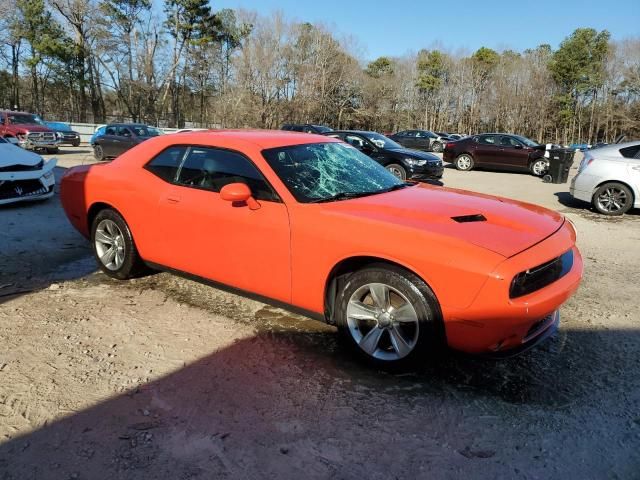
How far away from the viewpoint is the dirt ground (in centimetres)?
226

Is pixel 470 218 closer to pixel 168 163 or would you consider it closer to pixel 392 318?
pixel 392 318

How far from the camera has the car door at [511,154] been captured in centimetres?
1742

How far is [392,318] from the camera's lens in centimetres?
300

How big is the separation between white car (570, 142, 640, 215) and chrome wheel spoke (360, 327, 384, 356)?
25.9 feet

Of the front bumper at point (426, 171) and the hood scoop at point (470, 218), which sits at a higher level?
the hood scoop at point (470, 218)

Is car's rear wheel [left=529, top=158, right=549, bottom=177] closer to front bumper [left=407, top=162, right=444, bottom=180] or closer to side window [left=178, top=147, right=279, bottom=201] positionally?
front bumper [left=407, top=162, right=444, bottom=180]

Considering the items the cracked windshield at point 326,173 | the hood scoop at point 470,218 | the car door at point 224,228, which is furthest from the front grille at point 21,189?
the hood scoop at point 470,218

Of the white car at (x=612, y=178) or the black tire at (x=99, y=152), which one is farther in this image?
the black tire at (x=99, y=152)

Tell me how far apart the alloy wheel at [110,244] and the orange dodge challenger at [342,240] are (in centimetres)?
2

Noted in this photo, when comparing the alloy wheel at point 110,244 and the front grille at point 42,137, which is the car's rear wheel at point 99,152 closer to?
the front grille at point 42,137

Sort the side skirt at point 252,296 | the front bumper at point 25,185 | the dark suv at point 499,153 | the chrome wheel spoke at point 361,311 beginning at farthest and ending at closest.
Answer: the dark suv at point 499,153, the front bumper at point 25,185, the side skirt at point 252,296, the chrome wheel spoke at point 361,311

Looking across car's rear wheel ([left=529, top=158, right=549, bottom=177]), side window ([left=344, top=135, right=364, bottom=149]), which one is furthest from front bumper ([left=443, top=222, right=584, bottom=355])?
car's rear wheel ([left=529, top=158, right=549, bottom=177])

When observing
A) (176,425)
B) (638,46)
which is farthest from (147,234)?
(638,46)

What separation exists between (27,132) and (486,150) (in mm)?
18175
